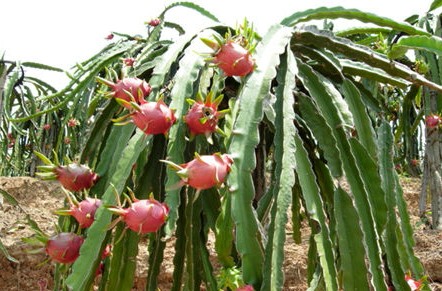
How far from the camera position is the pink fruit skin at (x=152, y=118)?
0.89 meters

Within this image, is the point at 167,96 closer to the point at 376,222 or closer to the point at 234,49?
the point at 234,49

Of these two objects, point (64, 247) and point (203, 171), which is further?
point (64, 247)

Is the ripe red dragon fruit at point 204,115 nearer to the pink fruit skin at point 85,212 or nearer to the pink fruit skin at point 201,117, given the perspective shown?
the pink fruit skin at point 201,117

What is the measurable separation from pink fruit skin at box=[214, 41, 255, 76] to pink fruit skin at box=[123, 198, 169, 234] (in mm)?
263

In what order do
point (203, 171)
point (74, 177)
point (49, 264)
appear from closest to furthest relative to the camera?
1. point (203, 171)
2. point (74, 177)
3. point (49, 264)

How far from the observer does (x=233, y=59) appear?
93 centimetres

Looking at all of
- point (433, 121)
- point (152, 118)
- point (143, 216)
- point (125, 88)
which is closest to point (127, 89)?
point (125, 88)

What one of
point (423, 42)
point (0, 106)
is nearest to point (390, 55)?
point (423, 42)

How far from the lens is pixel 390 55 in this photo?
127 cm

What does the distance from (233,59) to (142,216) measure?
0.30 meters

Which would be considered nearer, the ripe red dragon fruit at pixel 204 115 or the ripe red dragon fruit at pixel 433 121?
the ripe red dragon fruit at pixel 204 115

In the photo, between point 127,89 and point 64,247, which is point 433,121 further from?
point 64,247

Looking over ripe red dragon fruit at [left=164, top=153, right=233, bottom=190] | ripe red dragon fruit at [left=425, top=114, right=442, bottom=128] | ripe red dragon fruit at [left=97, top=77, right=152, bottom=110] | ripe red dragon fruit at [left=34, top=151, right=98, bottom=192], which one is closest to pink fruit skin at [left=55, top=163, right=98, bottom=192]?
ripe red dragon fruit at [left=34, top=151, right=98, bottom=192]

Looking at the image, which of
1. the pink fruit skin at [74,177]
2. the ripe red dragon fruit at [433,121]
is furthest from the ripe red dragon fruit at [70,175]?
the ripe red dragon fruit at [433,121]
